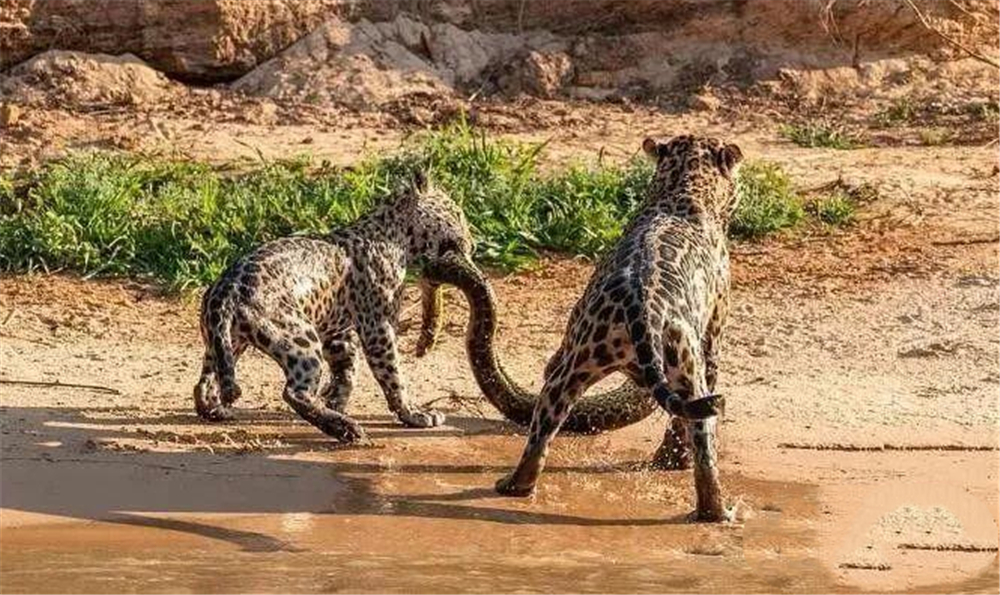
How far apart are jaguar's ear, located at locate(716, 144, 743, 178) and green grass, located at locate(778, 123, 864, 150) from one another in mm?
4135

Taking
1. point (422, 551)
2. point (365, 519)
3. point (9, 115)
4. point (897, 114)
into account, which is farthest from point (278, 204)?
point (897, 114)

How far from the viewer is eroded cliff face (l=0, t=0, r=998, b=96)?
15.0 metres

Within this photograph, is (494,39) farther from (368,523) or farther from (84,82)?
(368,523)

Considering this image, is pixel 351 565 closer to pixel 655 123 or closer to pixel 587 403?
pixel 587 403

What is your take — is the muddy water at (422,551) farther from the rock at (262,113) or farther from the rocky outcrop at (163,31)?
the rocky outcrop at (163,31)

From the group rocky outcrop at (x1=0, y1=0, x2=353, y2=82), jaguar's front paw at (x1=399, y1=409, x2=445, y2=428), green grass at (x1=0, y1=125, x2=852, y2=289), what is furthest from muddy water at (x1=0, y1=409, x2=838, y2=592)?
rocky outcrop at (x1=0, y1=0, x2=353, y2=82)

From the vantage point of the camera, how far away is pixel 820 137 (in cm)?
1444

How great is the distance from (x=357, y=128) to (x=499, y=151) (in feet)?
4.04

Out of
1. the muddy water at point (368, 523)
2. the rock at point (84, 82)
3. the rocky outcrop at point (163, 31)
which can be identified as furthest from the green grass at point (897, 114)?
the muddy water at point (368, 523)

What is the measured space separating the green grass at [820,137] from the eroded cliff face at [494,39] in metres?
0.90

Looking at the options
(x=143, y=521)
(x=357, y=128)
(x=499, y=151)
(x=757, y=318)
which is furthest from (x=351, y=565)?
(x=357, y=128)

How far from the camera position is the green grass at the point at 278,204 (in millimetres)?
12305

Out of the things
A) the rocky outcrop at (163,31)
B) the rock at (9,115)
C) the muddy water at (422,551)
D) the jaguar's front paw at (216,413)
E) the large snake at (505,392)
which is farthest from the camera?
the rocky outcrop at (163,31)

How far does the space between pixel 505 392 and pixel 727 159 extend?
1.36 meters
